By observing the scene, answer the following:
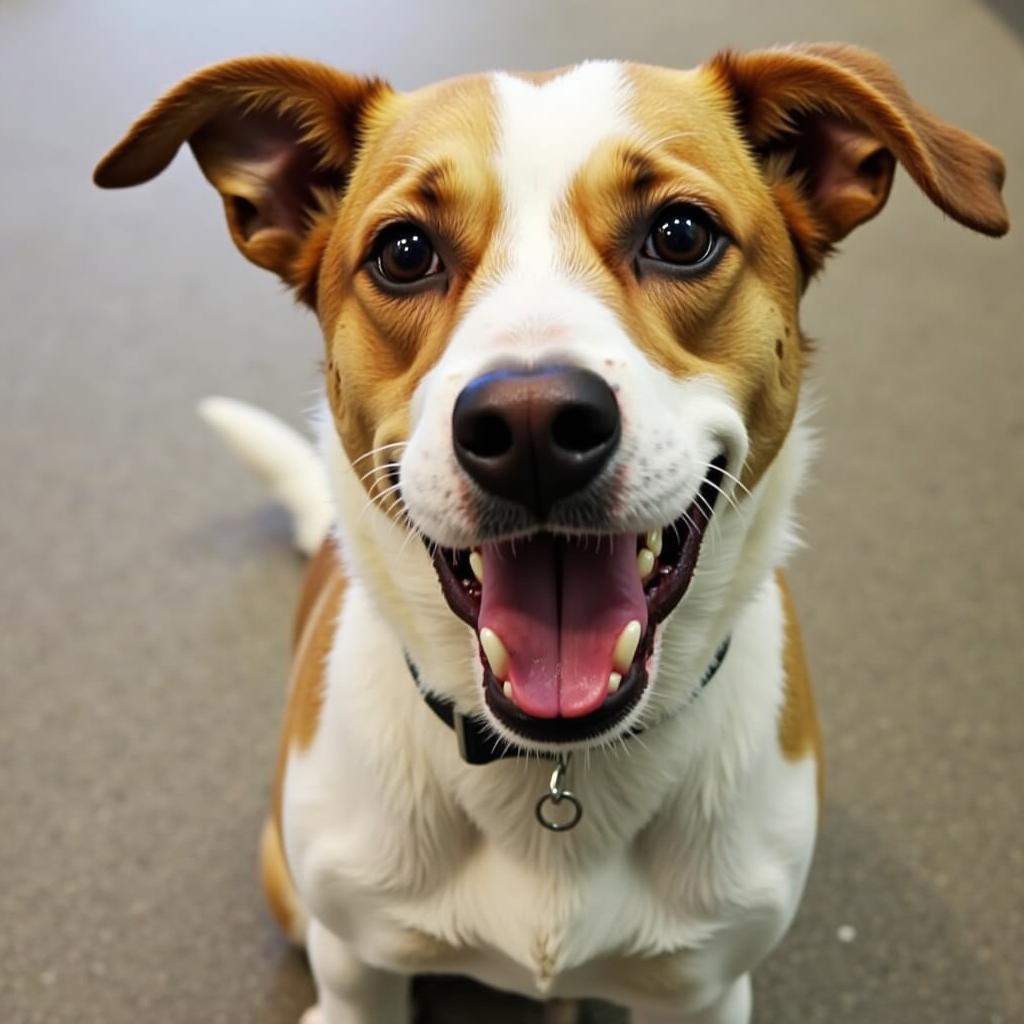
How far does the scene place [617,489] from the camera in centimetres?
86

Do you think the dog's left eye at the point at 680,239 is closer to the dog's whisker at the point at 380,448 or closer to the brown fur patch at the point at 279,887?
the dog's whisker at the point at 380,448

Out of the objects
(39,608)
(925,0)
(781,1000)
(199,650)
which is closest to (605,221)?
(781,1000)

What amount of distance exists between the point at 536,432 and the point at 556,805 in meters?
0.42

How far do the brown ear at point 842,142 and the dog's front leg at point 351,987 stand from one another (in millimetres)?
831

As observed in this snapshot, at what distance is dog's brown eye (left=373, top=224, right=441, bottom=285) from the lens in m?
1.01

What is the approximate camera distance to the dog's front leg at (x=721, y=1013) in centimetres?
126

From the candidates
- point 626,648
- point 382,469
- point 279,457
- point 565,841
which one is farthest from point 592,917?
point 279,457

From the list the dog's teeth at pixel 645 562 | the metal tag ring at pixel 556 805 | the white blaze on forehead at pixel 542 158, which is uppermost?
the white blaze on forehead at pixel 542 158

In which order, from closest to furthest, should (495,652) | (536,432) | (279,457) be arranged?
(536,432)
(495,652)
(279,457)

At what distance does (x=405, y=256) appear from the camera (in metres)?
1.02

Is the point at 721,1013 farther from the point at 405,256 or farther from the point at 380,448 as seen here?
the point at 405,256

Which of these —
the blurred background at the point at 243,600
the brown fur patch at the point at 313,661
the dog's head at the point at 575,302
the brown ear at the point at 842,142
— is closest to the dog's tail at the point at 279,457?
the blurred background at the point at 243,600

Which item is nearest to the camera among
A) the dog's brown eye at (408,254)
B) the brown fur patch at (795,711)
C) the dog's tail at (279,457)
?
the dog's brown eye at (408,254)

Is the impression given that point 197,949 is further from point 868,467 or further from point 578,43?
point 578,43
